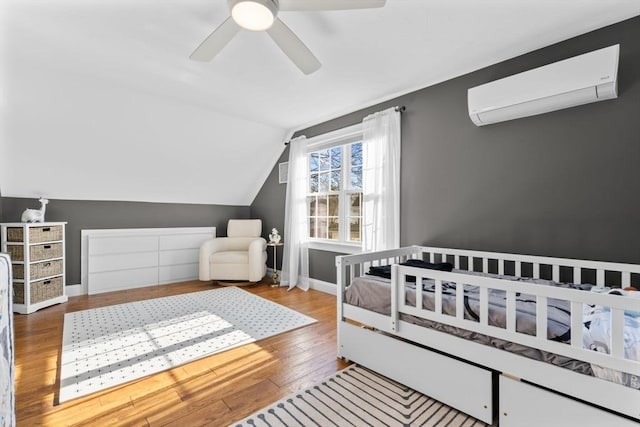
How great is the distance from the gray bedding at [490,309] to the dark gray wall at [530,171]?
0.43m

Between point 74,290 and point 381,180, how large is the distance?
393 cm

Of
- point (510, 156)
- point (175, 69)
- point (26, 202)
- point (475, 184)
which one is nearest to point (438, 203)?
point (475, 184)

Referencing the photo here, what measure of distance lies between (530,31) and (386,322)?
2159 millimetres

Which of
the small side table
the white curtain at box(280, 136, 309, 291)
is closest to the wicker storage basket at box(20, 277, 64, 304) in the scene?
the small side table

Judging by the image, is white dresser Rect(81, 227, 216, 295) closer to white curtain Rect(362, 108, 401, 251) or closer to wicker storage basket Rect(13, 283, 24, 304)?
wicker storage basket Rect(13, 283, 24, 304)

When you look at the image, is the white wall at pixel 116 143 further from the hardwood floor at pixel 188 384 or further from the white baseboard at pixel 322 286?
the white baseboard at pixel 322 286

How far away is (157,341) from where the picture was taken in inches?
92.4

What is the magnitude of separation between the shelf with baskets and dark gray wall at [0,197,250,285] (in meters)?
0.37

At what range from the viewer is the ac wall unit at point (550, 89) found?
5.71 feet

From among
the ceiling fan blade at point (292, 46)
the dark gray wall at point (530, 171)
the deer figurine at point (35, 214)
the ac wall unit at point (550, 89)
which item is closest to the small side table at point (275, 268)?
the dark gray wall at point (530, 171)

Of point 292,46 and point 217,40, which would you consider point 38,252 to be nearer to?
point 217,40

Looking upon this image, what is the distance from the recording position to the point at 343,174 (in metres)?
3.70

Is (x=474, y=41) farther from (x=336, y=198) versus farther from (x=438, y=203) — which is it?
(x=336, y=198)

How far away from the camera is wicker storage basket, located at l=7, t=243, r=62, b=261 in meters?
3.02
